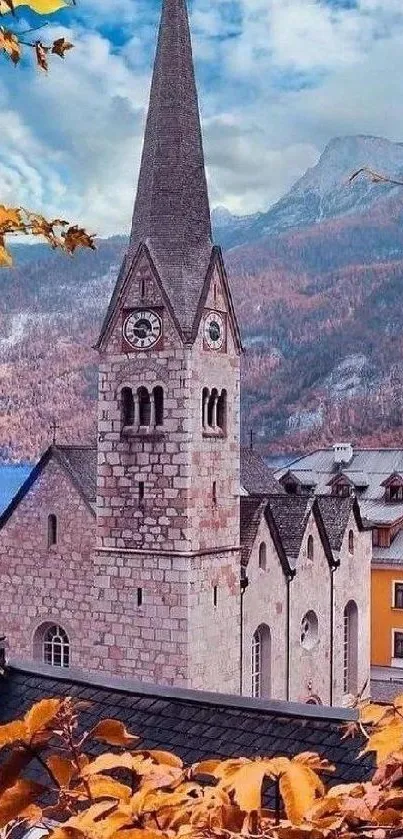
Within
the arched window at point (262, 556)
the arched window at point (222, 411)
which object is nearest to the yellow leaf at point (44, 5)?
the arched window at point (222, 411)

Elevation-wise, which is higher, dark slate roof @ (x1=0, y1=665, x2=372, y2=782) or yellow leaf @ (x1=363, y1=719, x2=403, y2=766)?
yellow leaf @ (x1=363, y1=719, x2=403, y2=766)

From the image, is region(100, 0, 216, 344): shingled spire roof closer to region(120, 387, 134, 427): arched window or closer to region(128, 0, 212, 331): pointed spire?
region(128, 0, 212, 331): pointed spire

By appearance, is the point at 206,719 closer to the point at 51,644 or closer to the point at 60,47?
the point at 60,47

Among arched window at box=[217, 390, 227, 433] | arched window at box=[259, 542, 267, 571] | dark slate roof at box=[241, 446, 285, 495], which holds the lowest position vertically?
arched window at box=[259, 542, 267, 571]

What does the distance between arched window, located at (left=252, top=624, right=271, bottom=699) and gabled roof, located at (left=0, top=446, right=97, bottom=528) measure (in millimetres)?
5222

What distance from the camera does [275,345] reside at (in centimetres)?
8494

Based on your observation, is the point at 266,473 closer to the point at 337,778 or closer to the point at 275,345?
the point at 337,778

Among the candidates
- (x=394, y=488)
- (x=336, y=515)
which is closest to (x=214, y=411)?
(x=336, y=515)

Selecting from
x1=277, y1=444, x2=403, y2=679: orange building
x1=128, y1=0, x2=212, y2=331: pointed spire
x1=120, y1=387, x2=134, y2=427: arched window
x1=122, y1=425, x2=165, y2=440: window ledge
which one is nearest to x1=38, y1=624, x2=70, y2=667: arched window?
x1=122, y1=425, x2=165, y2=440: window ledge

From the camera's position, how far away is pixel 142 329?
2209 cm

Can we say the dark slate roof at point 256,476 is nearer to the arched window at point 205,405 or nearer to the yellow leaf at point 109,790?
the arched window at point 205,405

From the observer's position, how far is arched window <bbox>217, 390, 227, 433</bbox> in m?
23.0

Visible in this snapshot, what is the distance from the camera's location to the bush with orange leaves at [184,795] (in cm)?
216

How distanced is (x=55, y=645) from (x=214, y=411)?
6593mm
